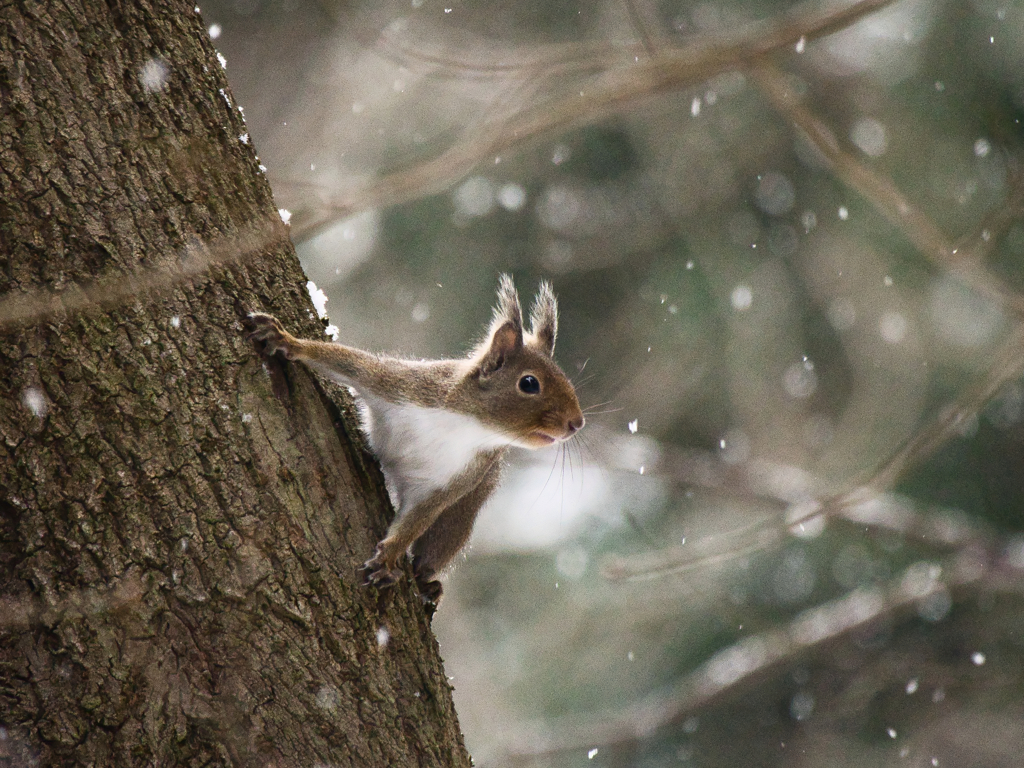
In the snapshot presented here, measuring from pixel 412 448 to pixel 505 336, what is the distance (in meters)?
0.38

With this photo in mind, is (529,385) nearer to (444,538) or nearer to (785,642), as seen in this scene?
(444,538)

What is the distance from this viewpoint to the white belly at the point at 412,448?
6.97ft

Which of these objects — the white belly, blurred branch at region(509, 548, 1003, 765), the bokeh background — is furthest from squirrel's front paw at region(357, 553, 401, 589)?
the bokeh background

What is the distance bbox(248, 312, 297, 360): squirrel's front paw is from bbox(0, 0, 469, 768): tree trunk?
26 millimetres

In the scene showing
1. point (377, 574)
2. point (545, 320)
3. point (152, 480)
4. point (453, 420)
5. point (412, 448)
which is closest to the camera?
point (152, 480)

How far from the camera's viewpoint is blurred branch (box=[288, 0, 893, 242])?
2785 mm

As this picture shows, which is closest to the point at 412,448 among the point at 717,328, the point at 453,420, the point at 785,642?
the point at 453,420

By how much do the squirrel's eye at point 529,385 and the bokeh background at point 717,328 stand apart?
2294 mm

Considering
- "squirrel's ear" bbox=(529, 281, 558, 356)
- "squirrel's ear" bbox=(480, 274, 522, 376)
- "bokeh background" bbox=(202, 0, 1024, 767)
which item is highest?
"bokeh background" bbox=(202, 0, 1024, 767)

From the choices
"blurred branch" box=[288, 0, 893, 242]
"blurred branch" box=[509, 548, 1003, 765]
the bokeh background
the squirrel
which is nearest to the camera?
the squirrel

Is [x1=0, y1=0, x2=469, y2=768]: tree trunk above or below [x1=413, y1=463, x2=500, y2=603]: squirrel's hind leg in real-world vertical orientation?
below

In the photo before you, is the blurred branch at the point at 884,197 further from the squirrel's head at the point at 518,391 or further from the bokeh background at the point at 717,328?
the bokeh background at the point at 717,328

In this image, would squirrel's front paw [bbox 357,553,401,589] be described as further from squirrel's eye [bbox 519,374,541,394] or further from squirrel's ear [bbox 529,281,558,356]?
squirrel's ear [bbox 529,281,558,356]

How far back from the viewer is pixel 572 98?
3.14m
